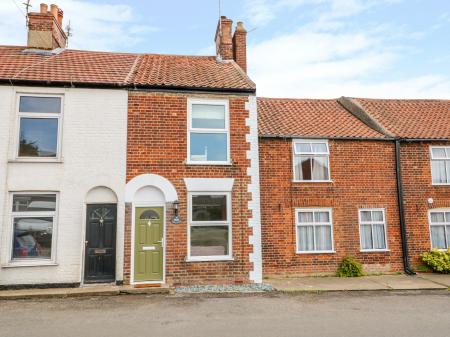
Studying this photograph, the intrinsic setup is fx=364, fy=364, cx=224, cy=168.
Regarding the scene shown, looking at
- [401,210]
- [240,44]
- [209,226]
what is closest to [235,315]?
[209,226]

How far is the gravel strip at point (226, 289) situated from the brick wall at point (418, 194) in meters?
5.86

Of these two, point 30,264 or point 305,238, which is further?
point 305,238

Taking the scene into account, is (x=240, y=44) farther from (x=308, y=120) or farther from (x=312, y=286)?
(x=312, y=286)

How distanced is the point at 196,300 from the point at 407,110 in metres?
12.4

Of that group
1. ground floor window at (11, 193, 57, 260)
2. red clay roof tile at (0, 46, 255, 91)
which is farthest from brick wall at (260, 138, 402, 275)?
ground floor window at (11, 193, 57, 260)

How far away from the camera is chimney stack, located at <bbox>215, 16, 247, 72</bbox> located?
538 inches

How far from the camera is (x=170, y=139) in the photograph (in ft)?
34.9

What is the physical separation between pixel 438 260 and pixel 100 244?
10854mm

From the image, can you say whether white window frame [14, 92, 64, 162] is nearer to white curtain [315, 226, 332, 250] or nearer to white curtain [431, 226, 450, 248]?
white curtain [315, 226, 332, 250]

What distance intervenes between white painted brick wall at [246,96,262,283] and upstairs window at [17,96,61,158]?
218 inches

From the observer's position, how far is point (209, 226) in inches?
416

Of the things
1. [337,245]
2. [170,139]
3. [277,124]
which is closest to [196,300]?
[170,139]

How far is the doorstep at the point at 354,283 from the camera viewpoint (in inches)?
397

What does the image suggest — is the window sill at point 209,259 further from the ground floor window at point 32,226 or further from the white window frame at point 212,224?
the ground floor window at point 32,226
